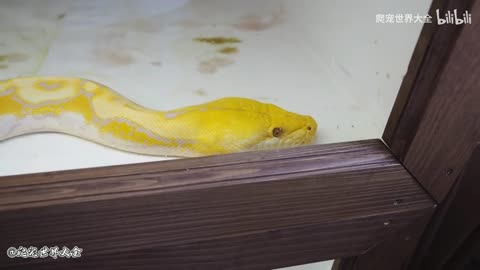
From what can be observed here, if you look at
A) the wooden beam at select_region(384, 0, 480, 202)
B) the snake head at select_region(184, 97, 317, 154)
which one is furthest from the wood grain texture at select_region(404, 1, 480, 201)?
the snake head at select_region(184, 97, 317, 154)

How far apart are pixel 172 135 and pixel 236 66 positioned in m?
0.30

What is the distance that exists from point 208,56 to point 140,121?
303mm

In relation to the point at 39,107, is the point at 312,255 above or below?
below

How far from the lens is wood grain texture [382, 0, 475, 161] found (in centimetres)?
46

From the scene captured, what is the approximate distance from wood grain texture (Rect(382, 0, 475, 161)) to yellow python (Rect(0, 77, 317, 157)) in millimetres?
175

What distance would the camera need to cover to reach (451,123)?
21.9 inches

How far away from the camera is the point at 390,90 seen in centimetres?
64

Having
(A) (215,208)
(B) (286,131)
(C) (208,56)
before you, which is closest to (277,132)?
(B) (286,131)

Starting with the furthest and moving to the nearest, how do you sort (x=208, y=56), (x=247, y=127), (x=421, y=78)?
(x=208, y=56)
(x=247, y=127)
(x=421, y=78)

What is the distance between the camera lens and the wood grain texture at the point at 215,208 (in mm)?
532

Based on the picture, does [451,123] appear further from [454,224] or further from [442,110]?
[454,224]

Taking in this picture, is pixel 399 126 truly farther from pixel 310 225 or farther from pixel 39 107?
pixel 39 107

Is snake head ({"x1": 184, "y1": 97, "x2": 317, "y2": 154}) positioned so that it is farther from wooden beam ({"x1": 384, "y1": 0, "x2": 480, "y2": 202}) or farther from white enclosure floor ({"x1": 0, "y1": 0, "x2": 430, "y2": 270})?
wooden beam ({"x1": 384, "y1": 0, "x2": 480, "y2": 202})

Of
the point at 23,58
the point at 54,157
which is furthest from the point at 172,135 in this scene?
the point at 23,58
